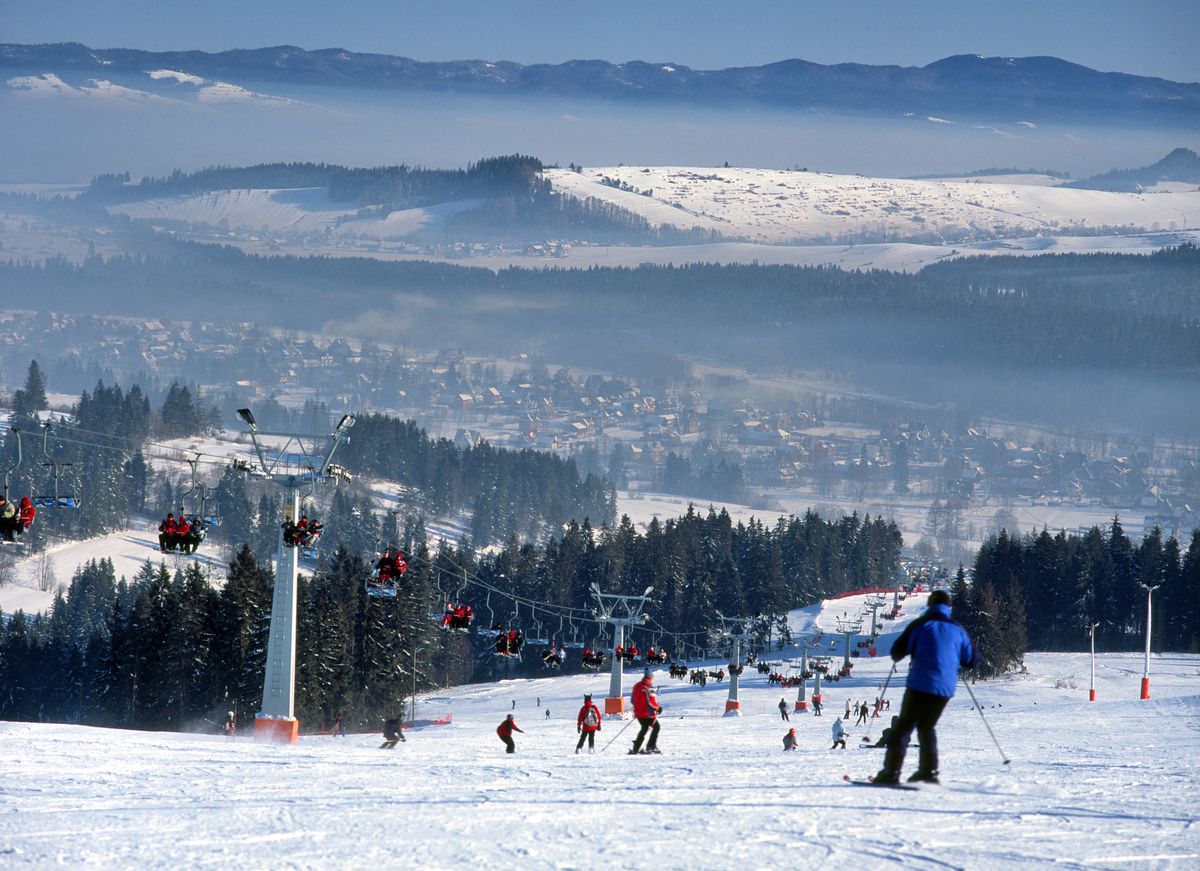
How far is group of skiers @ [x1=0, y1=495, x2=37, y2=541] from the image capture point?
95.2 feet

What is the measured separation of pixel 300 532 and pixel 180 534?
2.70 m

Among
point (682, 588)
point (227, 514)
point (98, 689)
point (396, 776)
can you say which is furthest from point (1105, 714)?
point (227, 514)

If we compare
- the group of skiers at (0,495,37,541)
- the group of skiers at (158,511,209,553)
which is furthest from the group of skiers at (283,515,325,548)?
the group of skiers at (0,495,37,541)

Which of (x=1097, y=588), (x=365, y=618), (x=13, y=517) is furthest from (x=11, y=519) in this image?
(x=1097, y=588)

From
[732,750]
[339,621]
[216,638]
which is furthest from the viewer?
[339,621]

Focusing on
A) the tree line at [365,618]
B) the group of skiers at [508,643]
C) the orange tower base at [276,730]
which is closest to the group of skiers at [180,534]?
the orange tower base at [276,730]

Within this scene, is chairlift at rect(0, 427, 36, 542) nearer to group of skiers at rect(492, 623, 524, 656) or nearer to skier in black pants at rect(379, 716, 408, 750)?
skier in black pants at rect(379, 716, 408, 750)

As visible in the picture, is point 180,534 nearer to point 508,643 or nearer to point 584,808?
point 508,643

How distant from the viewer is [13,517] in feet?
95.8

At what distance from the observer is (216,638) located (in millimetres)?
62594

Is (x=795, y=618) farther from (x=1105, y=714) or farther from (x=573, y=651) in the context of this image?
(x=1105, y=714)

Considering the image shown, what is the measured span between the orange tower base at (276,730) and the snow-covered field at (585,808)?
22.0 feet

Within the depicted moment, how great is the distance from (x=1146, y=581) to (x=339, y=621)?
6689cm

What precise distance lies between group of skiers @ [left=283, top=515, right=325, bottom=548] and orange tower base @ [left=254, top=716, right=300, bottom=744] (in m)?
4.08
